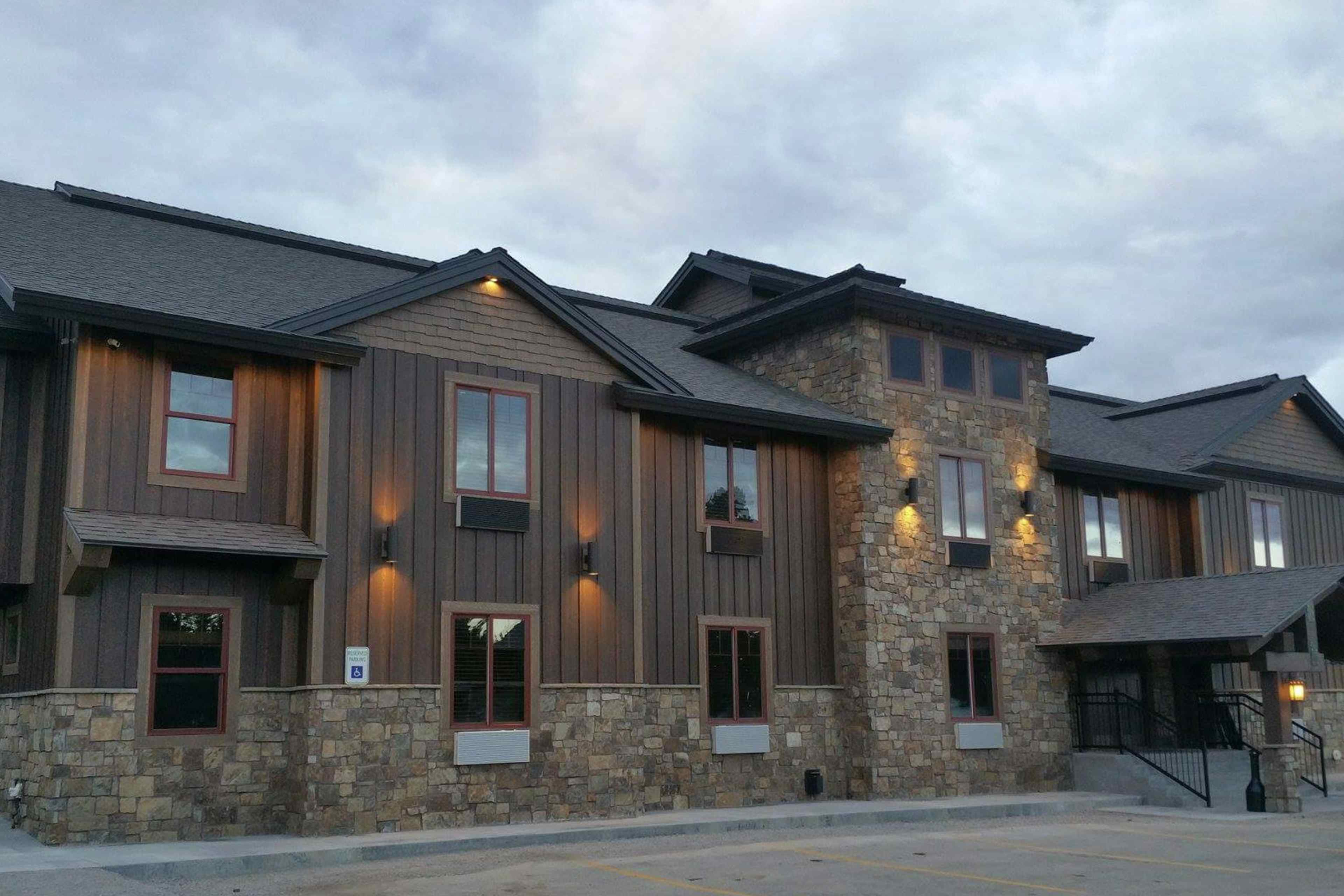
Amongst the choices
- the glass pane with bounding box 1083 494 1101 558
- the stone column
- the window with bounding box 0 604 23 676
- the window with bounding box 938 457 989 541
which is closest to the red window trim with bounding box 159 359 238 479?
the window with bounding box 0 604 23 676

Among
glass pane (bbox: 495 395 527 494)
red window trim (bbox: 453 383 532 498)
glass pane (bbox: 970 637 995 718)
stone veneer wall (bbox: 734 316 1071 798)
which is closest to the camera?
red window trim (bbox: 453 383 532 498)

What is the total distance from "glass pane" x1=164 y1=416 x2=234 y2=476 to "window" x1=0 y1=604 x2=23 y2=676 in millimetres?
2828

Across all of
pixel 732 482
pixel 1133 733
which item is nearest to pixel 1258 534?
pixel 1133 733

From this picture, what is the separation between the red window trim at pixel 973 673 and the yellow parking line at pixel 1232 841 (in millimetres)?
4579

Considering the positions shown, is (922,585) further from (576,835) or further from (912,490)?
(576,835)

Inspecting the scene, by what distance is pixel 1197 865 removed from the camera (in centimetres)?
1431

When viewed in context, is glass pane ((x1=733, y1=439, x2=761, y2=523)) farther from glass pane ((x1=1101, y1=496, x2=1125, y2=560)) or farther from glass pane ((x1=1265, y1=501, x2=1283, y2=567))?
glass pane ((x1=1265, y1=501, x2=1283, y2=567))

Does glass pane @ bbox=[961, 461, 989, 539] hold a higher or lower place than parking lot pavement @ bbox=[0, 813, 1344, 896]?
higher

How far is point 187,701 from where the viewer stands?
15984 mm

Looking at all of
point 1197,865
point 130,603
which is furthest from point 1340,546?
point 130,603

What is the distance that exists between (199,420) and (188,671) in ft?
9.72

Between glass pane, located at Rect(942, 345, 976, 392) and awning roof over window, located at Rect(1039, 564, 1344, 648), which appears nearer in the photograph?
awning roof over window, located at Rect(1039, 564, 1344, 648)

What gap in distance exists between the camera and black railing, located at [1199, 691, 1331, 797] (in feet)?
80.6

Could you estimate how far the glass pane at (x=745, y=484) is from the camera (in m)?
21.5
